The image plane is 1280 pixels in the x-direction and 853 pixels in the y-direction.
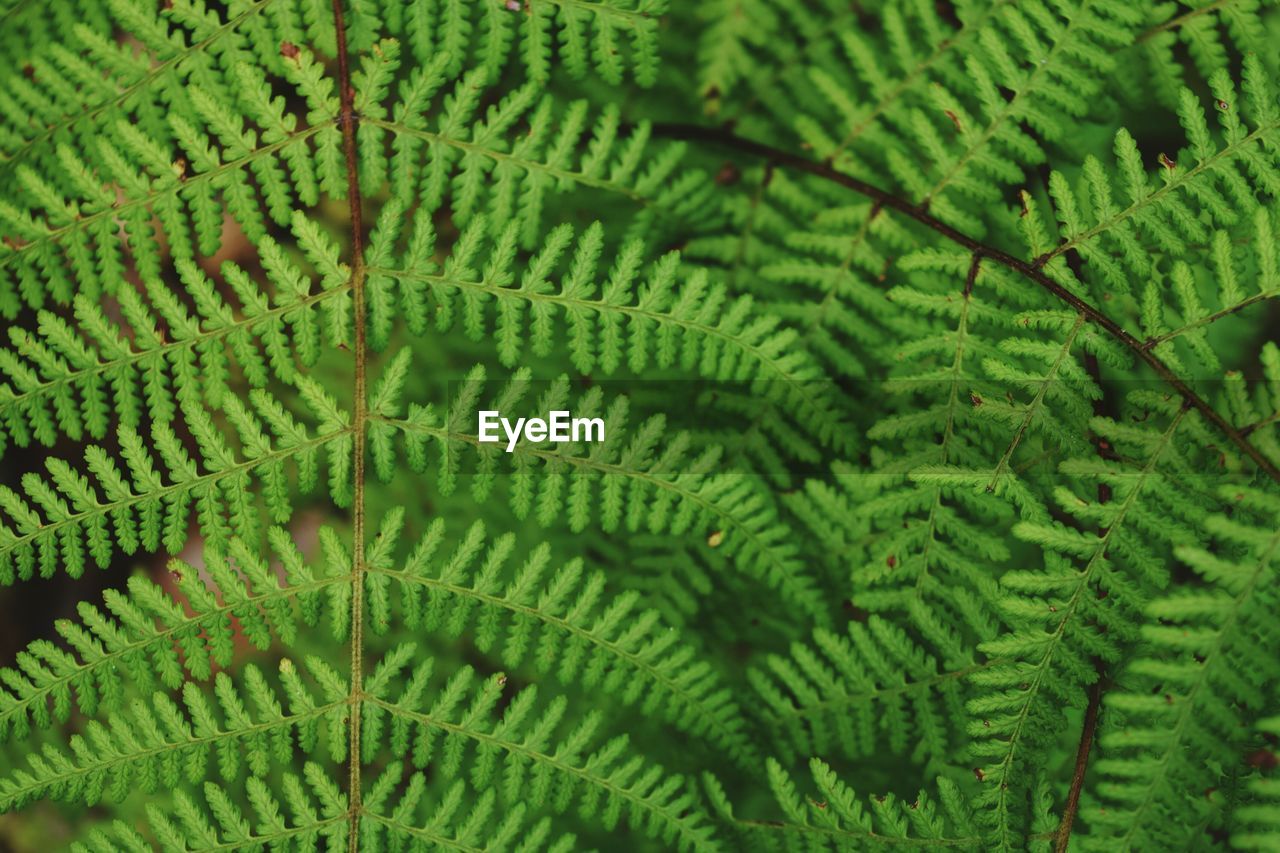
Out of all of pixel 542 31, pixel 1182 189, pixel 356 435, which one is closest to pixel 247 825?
pixel 356 435

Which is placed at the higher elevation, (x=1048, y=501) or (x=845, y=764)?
(x=1048, y=501)

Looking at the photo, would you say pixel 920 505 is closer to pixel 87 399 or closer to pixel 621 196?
pixel 621 196

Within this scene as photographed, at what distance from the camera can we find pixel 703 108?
2.70 m

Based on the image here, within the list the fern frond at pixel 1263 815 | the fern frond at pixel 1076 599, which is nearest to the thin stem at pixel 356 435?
the fern frond at pixel 1076 599

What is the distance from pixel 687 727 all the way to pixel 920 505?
75 cm

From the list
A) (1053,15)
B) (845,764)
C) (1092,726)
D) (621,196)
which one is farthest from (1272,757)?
(621,196)

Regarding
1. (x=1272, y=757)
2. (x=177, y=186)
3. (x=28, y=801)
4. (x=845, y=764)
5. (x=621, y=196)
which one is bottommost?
(x=28, y=801)

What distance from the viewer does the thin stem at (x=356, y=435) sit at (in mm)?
1980

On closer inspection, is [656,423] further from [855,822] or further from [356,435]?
[855,822]

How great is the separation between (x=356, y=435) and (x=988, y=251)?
4.86 ft

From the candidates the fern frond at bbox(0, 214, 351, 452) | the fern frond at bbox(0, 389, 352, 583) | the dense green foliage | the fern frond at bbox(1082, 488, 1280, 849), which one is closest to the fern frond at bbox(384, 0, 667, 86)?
the dense green foliage

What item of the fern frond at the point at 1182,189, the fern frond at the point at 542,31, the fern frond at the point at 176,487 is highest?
the fern frond at the point at 542,31

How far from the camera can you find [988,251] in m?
2.08

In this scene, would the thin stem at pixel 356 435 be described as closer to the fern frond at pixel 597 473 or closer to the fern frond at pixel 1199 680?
the fern frond at pixel 597 473
